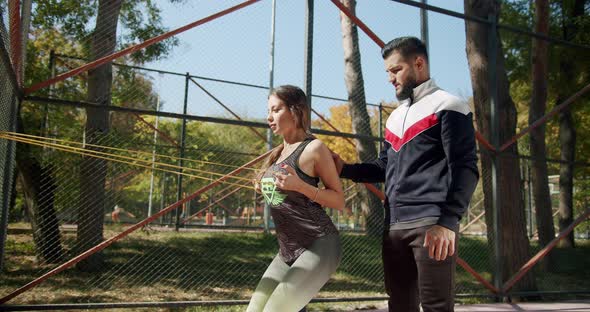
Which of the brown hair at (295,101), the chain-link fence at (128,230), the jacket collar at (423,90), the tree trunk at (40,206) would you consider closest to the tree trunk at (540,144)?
the chain-link fence at (128,230)

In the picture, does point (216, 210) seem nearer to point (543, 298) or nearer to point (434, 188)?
point (543, 298)

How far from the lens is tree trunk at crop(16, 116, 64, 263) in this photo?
609 centimetres

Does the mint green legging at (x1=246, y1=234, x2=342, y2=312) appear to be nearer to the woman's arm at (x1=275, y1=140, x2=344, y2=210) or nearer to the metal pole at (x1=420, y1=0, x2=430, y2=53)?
the woman's arm at (x1=275, y1=140, x2=344, y2=210)

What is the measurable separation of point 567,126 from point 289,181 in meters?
12.1

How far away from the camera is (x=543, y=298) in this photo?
236 inches

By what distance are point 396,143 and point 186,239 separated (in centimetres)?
694

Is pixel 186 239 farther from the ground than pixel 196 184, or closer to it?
closer to it

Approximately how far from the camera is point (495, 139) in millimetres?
5434

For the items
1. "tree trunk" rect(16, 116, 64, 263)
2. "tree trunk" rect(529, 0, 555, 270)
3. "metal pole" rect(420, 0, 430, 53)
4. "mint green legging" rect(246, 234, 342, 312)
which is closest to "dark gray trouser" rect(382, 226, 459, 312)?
"mint green legging" rect(246, 234, 342, 312)

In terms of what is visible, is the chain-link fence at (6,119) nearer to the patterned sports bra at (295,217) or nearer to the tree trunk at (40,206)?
the patterned sports bra at (295,217)

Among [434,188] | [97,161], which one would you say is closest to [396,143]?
[434,188]

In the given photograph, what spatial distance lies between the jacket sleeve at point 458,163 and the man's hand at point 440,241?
1.0 inches

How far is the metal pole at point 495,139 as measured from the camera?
17.2 ft

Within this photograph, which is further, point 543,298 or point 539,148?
point 539,148
